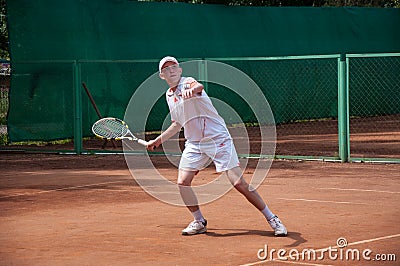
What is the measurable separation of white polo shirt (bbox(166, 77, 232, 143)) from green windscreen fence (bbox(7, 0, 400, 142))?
8.39 meters

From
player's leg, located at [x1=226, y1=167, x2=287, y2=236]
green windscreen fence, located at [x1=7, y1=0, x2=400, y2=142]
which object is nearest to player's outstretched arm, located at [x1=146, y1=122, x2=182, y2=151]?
player's leg, located at [x1=226, y1=167, x2=287, y2=236]

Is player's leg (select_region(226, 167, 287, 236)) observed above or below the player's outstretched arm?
below

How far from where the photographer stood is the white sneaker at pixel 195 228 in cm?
827

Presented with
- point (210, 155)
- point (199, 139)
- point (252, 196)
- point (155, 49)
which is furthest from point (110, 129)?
point (155, 49)

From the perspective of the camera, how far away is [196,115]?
8148 mm

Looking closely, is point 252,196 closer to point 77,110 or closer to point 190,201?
point 190,201

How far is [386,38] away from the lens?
26734 mm

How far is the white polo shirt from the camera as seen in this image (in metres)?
8.10

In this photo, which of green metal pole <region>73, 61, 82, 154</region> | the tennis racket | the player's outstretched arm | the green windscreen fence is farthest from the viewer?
the green windscreen fence

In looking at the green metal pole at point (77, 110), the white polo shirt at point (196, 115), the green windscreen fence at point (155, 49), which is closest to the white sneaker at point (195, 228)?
the white polo shirt at point (196, 115)

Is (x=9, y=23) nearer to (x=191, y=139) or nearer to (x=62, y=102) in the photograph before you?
(x=62, y=102)

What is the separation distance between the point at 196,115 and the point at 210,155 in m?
0.42

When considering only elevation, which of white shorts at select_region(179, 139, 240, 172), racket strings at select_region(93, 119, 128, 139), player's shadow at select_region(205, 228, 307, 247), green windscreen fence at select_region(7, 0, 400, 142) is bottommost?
player's shadow at select_region(205, 228, 307, 247)

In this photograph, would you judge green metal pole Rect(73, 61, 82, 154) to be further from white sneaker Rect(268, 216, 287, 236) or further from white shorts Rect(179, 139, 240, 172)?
white sneaker Rect(268, 216, 287, 236)
